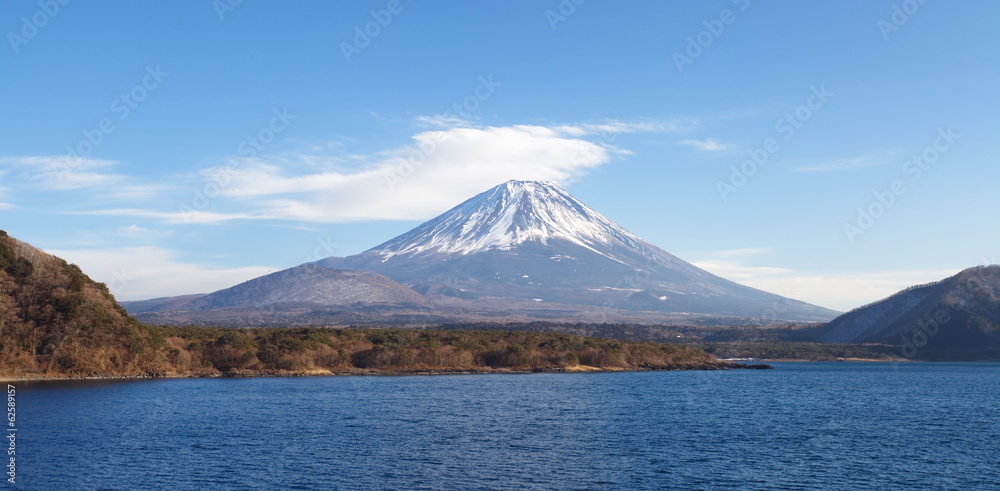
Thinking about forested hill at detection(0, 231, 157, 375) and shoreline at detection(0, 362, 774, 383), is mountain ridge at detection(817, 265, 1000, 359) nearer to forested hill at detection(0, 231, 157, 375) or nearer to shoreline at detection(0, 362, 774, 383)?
shoreline at detection(0, 362, 774, 383)

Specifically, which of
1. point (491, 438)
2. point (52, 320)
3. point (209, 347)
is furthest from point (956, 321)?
point (52, 320)

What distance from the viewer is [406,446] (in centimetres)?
3931

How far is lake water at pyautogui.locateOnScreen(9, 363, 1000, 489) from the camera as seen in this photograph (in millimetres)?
31859

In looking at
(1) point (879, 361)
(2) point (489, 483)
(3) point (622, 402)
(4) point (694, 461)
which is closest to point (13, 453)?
(2) point (489, 483)

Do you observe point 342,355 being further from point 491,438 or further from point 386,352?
point 491,438

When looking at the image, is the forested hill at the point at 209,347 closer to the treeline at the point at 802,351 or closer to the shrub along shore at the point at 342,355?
the shrub along shore at the point at 342,355

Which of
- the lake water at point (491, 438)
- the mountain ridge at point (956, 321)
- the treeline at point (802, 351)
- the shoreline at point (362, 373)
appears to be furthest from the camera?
the treeline at point (802, 351)

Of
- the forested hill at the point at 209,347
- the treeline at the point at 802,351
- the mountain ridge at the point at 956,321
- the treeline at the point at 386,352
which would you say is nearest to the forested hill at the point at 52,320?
the forested hill at the point at 209,347

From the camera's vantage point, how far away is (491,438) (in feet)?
139

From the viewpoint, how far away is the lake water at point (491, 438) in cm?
3186

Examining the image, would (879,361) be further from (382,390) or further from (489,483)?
(489,483)

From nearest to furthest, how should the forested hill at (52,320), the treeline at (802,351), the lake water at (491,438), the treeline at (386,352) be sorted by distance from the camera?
the lake water at (491,438) < the forested hill at (52,320) < the treeline at (386,352) < the treeline at (802,351)

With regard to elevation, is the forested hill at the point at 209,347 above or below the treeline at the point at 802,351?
above

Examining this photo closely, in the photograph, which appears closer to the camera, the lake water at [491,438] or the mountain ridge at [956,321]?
the lake water at [491,438]
